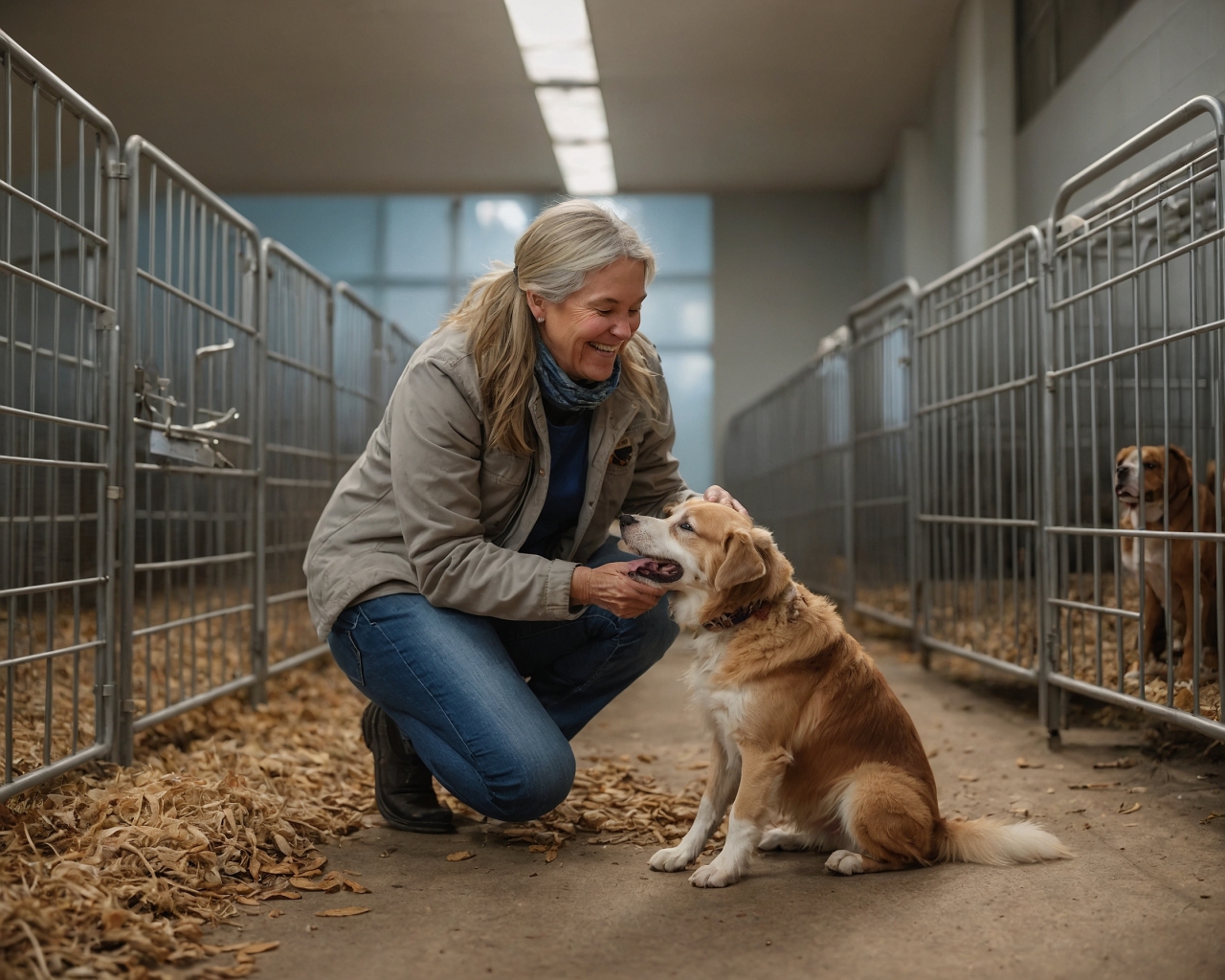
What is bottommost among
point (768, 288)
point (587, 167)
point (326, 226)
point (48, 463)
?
point (48, 463)

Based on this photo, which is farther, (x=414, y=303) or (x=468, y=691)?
(x=414, y=303)

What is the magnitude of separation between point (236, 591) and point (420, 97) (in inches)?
275

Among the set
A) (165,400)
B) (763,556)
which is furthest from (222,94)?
(763,556)

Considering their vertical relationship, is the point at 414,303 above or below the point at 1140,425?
above

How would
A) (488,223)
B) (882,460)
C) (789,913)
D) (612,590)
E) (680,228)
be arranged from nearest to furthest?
(789,913) → (612,590) → (882,460) → (488,223) → (680,228)

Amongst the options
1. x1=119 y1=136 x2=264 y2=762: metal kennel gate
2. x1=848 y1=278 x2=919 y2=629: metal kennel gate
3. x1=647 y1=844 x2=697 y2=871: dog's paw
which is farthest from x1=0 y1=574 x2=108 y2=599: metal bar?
x1=848 y1=278 x2=919 y2=629: metal kennel gate

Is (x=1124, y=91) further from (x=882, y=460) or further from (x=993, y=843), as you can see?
(x=993, y=843)

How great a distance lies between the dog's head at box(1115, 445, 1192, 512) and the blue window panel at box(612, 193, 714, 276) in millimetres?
10393

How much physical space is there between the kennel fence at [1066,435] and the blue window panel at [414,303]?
804 centimetres

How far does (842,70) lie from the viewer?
905cm

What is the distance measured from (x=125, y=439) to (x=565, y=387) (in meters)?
1.33

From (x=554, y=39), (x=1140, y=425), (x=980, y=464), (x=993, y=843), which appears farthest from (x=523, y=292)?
(x=554, y=39)

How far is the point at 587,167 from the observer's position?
12.0 metres

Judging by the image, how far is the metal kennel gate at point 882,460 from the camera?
5.46 m
